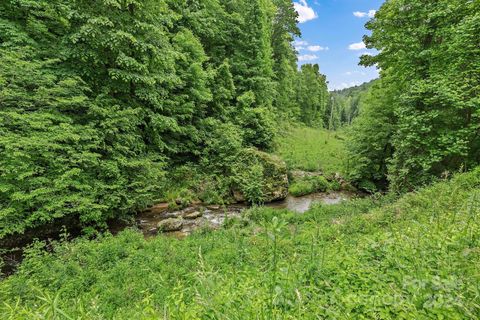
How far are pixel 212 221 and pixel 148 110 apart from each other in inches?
218

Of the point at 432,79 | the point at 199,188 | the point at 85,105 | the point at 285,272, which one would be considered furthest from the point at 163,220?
the point at 432,79

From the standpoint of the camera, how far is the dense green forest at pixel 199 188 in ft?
6.79

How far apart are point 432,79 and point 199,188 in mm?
10965

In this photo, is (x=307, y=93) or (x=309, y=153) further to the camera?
(x=307, y=93)

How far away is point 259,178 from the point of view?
1278 cm

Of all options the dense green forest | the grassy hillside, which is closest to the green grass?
the dense green forest

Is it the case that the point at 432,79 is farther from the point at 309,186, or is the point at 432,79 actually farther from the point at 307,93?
the point at 307,93

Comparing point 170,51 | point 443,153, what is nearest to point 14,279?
point 170,51

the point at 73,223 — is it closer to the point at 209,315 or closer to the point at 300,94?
the point at 209,315

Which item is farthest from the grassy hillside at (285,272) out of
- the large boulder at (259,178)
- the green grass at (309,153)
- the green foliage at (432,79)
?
the green grass at (309,153)

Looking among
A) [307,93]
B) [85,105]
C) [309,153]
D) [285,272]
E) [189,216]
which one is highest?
[307,93]

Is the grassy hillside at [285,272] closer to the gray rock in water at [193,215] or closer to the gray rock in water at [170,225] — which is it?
the gray rock in water at [170,225]

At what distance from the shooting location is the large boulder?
12.3 metres

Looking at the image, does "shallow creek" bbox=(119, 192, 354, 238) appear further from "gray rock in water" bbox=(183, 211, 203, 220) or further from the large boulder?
the large boulder
